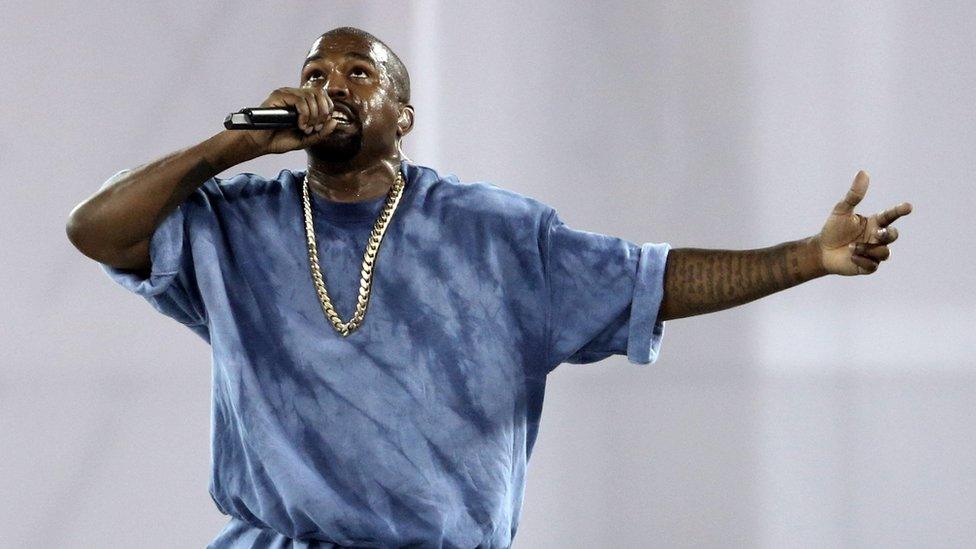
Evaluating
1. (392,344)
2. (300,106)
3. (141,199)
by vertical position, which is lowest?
(392,344)

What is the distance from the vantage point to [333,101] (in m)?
1.54

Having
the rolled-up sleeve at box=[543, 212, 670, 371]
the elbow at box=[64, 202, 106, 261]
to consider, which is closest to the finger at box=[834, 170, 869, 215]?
the rolled-up sleeve at box=[543, 212, 670, 371]

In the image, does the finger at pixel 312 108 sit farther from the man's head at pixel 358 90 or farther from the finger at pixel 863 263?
the finger at pixel 863 263

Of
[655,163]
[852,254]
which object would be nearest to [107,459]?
[655,163]

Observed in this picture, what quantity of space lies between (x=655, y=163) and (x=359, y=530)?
54.0 inches

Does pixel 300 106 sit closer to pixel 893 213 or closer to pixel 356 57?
pixel 356 57

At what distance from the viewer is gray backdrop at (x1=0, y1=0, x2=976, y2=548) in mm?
2561

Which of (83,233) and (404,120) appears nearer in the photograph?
(83,233)

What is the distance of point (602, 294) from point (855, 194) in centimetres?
27

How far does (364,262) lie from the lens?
1548 millimetres

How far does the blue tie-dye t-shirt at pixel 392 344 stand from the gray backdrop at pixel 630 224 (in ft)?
3.69

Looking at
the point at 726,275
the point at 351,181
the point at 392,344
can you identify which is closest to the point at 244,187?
the point at 351,181

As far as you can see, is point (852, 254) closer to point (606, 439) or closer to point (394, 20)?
point (606, 439)

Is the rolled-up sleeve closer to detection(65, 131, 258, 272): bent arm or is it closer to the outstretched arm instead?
the outstretched arm
